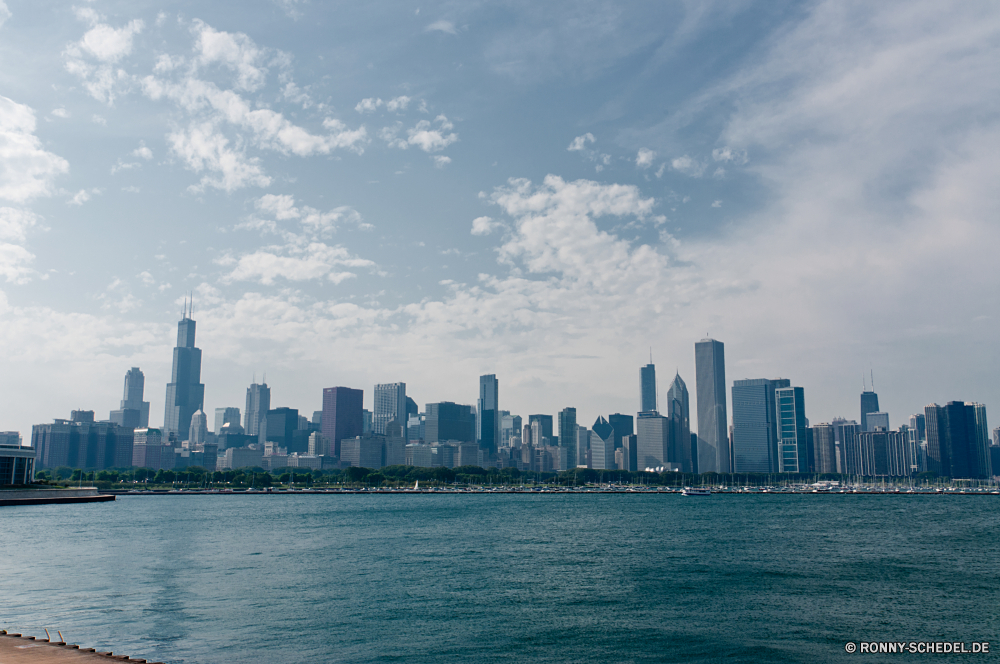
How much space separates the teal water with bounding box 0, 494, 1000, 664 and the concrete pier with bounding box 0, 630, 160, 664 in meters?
8.25

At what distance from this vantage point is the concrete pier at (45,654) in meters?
26.7

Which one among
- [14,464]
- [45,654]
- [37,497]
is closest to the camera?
[45,654]

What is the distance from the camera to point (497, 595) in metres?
55.9

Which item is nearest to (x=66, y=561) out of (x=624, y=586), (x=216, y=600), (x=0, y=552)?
(x=0, y=552)

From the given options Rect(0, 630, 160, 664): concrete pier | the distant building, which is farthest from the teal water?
the distant building

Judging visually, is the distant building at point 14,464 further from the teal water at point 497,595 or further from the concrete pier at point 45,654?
the concrete pier at point 45,654

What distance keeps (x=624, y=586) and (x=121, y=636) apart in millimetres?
37124

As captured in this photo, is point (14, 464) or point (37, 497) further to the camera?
point (14, 464)

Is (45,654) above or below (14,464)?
below

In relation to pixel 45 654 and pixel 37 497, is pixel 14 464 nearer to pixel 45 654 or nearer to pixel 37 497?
pixel 37 497

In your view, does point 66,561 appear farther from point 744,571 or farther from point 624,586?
point 744,571

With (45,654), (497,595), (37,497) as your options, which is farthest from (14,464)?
(45,654)

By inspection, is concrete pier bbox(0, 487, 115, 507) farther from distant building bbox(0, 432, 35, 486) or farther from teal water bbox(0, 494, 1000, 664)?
teal water bbox(0, 494, 1000, 664)

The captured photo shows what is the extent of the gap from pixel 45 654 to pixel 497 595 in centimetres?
3405
